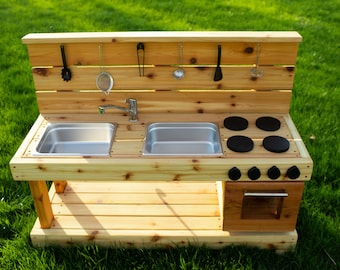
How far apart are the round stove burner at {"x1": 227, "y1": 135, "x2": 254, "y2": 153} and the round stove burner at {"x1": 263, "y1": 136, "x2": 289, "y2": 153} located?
11cm

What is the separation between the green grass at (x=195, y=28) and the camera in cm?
282

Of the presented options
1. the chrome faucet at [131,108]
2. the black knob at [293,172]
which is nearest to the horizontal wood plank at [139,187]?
the chrome faucet at [131,108]

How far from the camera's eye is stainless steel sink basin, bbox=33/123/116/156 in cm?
306

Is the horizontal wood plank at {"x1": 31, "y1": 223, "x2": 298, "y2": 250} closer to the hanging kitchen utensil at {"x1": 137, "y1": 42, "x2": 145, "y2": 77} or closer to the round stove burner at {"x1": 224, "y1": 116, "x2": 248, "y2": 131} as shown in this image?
the round stove burner at {"x1": 224, "y1": 116, "x2": 248, "y2": 131}

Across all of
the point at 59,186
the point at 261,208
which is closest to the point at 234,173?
the point at 261,208

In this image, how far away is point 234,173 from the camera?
2541mm

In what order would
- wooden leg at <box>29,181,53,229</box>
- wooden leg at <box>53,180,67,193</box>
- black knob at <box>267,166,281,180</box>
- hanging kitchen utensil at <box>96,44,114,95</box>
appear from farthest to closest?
wooden leg at <box>53,180,67,193</box> < hanging kitchen utensil at <box>96,44,114,95</box> < wooden leg at <box>29,181,53,229</box> < black knob at <box>267,166,281,180</box>

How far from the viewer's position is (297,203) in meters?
2.70

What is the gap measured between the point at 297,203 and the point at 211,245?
2.35ft

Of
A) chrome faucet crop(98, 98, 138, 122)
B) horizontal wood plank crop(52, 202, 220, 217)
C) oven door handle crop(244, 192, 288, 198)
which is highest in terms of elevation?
chrome faucet crop(98, 98, 138, 122)

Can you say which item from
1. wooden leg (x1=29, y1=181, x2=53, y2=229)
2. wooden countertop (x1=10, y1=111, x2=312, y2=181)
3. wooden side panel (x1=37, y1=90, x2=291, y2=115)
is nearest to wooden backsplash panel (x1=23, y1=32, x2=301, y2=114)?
wooden side panel (x1=37, y1=90, x2=291, y2=115)

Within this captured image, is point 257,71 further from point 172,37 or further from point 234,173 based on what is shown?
point 234,173

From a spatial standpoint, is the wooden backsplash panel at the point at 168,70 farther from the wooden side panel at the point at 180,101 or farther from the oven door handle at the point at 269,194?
the oven door handle at the point at 269,194

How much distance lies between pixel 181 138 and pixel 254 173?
2.58ft
